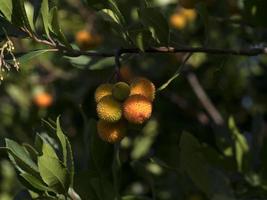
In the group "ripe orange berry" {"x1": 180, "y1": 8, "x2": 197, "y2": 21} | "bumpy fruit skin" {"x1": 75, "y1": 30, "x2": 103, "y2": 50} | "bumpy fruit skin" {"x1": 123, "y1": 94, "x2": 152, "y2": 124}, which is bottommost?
"ripe orange berry" {"x1": 180, "y1": 8, "x2": 197, "y2": 21}

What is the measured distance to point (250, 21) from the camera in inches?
71.3

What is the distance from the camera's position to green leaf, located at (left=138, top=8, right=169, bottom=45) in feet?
4.70

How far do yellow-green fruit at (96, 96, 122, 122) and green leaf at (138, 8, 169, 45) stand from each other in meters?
0.16

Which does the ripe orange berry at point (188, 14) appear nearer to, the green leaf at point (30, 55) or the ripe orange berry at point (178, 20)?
the ripe orange berry at point (178, 20)

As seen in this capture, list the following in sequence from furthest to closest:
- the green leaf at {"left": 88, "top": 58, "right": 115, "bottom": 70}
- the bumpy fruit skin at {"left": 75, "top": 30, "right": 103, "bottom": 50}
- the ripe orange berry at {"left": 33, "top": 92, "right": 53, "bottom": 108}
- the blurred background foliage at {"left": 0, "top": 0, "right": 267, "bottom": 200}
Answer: the ripe orange berry at {"left": 33, "top": 92, "right": 53, "bottom": 108} → the bumpy fruit skin at {"left": 75, "top": 30, "right": 103, "bottom": 50} → the blurred background foliage at {"left": 0, "top": 0, "right": 267, "bottom": 200} → the green leaf at {"left": 88, "top": 58, "right": 115, "bottom": 70}

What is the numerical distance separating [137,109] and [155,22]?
188 millimetres

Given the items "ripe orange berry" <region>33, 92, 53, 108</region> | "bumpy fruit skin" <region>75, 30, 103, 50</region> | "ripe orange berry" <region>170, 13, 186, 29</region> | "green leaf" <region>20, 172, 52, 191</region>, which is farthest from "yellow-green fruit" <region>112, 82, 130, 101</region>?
"ripe orange berry" <region>33, 92, 53, 108</region>

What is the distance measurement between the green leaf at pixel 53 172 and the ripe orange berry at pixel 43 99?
2031 mm

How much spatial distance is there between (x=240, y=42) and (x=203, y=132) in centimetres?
55

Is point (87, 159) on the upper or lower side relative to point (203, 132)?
upper

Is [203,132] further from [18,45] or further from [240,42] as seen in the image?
[18,45]

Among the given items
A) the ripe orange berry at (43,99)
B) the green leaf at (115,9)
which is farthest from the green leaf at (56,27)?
the ripe orange berry at (43,99)

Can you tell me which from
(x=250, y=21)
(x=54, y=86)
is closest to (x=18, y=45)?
Result: (x=54, y=86)

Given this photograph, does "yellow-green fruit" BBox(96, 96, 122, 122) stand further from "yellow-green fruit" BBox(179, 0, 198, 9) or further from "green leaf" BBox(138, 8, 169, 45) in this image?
"yellow-green fruit" BBox(179, 0, 198, 9)
